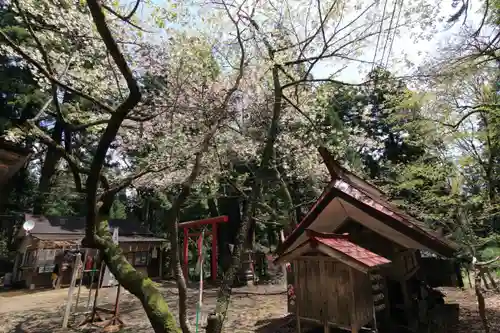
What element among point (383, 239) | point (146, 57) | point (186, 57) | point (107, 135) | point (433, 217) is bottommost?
point (383, 239)

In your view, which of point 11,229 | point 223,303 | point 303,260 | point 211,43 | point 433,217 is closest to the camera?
point 223,303

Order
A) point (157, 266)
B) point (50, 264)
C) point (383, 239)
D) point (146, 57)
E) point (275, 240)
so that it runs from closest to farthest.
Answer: point (383, 239) → point (146, 57) → point (50, 264) → point (157, 266) → point (275, 240)

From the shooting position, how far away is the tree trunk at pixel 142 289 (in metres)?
4.28

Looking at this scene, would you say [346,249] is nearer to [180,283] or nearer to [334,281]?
[334,281]

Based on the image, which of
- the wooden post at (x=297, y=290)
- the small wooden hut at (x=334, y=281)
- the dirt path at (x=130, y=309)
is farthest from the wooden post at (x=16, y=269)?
the small wooden hut at (x=334, y=281)

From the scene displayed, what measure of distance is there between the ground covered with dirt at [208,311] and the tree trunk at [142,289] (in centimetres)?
427

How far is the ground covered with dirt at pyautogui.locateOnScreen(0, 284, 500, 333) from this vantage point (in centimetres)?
808

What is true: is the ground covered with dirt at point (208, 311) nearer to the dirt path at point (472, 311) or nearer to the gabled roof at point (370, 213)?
the dirt path at point (472, 311)

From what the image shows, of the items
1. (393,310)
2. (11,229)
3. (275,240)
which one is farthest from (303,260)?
(11,229)

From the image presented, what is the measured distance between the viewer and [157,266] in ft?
72.1

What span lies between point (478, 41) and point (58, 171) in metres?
30.4

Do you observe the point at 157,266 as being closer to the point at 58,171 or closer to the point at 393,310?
the point at 58,171

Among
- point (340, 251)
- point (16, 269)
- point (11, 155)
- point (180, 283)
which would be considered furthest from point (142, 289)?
point (16, 269)

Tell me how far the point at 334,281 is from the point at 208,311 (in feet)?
21.3
